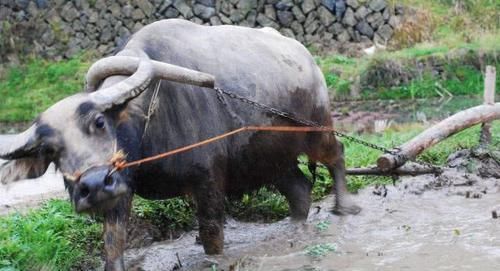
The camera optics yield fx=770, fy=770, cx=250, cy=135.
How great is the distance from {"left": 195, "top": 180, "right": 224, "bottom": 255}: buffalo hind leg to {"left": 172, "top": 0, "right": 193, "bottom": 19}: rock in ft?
43.7

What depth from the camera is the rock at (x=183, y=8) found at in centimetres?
1800

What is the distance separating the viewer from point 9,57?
18.4m

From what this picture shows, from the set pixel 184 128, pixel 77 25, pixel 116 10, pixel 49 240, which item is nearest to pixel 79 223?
pixel 49 240

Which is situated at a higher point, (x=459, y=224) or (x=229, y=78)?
(x=229, y=78)

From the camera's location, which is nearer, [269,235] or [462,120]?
[269,235]

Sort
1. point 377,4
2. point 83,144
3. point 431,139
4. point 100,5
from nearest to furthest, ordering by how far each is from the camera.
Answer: point 83,144
point 431,139
point 377,4
point 100,5

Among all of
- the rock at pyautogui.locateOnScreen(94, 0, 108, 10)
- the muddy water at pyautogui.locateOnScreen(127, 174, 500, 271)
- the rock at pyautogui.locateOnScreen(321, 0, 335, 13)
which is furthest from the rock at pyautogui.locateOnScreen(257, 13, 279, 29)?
the muddy water at pyautogui.locateOnScreen(127, 174, 500, 271)

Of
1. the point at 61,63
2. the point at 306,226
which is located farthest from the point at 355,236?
the point at 61,63

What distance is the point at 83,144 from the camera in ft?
13.2

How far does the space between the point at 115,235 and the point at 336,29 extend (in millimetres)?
13892

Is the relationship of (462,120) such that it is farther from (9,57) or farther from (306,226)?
(9,57)

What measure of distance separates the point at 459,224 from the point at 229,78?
2.05 m

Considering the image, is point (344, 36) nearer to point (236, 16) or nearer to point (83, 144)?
point (236, 16)

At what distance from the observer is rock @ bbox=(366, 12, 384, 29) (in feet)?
57.2
